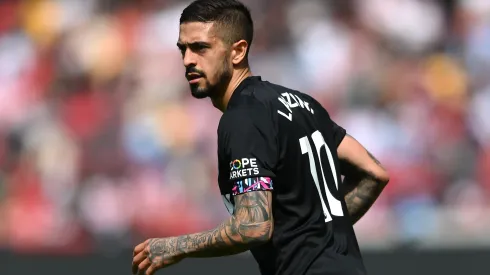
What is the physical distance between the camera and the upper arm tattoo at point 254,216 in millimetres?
3344

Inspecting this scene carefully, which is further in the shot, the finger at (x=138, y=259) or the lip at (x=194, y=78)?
the lip at (x=194, y=78)

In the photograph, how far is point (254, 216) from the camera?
3.35 meters

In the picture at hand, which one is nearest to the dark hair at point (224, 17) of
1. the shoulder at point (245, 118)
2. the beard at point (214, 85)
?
the beard at point (214, 85)

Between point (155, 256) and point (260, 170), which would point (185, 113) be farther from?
point (260, 170)

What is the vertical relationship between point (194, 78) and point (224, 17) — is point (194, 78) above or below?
below

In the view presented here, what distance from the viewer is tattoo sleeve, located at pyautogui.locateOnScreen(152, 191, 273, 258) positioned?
11.0ft

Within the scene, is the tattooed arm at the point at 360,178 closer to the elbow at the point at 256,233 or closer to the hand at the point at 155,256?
the elbow at the point at 256,233

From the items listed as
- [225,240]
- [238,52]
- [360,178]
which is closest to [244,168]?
[225,240]

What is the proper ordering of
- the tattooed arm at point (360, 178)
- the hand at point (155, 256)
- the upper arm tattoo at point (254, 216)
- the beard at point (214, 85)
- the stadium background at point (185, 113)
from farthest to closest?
the stadium background at point (185, 113)
the tattooed arm at point (360, 178)
the beard at point (214, 85)
the hand at point (155, 256)
the upper arm tattoo at point (254, 216)

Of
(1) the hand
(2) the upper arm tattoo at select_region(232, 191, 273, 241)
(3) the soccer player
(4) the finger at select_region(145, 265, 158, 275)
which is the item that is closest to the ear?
(3) the soccer player

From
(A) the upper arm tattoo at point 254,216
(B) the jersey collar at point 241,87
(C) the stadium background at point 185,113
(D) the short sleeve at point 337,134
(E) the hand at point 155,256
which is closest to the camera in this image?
(A) the upper arm tattoo at point 254,216

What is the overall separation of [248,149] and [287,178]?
227mm

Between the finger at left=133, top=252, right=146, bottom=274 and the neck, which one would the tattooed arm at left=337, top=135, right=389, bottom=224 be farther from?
the finger at left=133, top=252, right=146, bottom=274

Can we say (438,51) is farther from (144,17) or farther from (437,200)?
(144,17)
